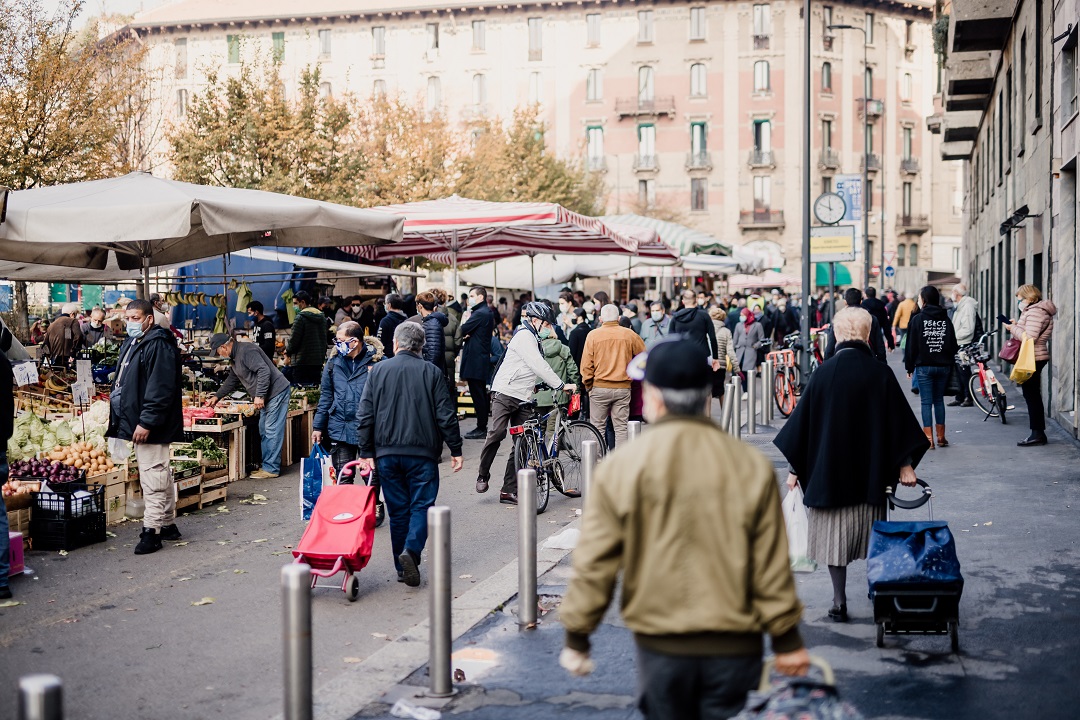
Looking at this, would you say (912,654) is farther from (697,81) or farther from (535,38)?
(535,38)

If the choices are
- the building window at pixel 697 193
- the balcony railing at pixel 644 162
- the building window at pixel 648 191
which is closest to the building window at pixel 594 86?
the balcony railing at pixel 644 162

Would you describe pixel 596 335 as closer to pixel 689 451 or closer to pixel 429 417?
pixel 429 417

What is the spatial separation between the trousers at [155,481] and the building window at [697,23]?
55063 mm

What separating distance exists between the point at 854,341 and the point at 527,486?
1952 mm

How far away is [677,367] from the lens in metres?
3.24

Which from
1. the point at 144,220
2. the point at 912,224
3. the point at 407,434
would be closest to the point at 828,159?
the point at 912,224

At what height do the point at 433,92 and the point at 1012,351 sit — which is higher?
the point at 433,92

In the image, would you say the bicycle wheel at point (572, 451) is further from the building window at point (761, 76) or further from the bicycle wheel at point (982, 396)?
the building window at point (761, 76)

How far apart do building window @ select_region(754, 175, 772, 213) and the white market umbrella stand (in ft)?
164

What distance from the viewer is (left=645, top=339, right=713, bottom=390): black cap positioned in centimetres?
322

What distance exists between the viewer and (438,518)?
5336mm

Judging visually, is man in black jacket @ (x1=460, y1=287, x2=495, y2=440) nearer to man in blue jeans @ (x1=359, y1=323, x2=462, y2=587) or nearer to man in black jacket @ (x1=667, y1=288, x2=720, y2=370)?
man in black jacket @ (x1=667, y1=288, x2=720, y2=370)

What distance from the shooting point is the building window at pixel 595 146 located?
6106 centimetres

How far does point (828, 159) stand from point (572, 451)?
52.8m
